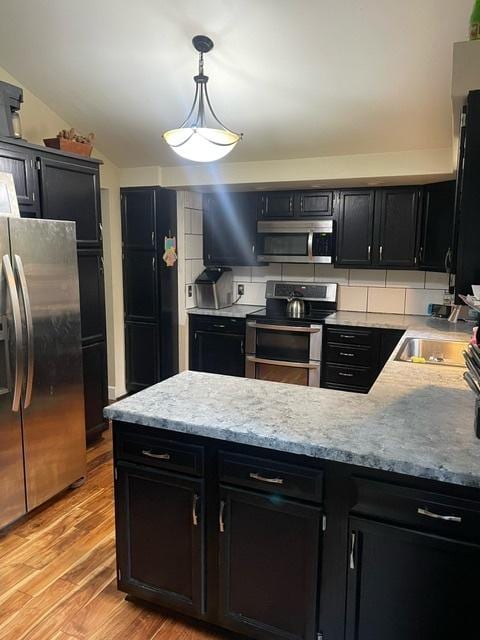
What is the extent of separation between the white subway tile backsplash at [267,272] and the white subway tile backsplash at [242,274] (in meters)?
0.05

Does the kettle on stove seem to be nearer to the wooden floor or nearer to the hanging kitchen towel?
the hanging kitchen towel

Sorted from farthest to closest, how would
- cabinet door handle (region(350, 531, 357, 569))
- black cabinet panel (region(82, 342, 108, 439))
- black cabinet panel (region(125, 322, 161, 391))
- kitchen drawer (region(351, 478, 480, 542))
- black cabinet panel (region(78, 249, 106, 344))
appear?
1. black cabinet panel (region(125, 322, 161, 391))
2. black cabinet panel (region(82, 342, 108, 439))
3. black cabinet panel (region(78, 249, 106, 344))
4. cabinet door handle (region(350, 531, 357, 569))
5. kitchen drawer (region(351, 478, 480, 542))

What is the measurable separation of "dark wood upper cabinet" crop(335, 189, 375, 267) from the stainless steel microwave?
0.35 feet

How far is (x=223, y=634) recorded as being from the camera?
185 centimetres

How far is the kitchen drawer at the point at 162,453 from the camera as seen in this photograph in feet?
5.61

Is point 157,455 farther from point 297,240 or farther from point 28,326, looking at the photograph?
point 297,240

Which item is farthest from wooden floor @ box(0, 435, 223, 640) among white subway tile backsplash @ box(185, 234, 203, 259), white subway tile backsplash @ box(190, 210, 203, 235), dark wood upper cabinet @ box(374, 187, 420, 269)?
dark wood upper cabinet @ box(374, 187, 420, 269)

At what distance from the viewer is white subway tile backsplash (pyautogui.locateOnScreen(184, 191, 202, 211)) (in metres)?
4.64

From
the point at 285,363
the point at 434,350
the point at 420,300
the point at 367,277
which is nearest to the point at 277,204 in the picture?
the point at 367,277

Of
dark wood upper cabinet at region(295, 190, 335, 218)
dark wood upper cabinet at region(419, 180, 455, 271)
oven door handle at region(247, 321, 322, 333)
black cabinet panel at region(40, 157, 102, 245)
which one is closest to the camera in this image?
black cabinet panel at region(40, 157, 102, 245)

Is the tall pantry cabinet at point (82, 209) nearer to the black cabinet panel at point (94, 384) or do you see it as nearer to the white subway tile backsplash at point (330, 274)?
the black cabinet panel at point (94, 384)

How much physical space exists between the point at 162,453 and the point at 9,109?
224cm

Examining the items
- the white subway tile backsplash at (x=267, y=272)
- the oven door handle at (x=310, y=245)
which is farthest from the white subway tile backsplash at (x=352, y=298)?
the white subway tile backsplash at (x=267, y=272)

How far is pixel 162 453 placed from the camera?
1765 mm
